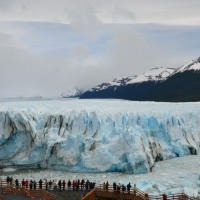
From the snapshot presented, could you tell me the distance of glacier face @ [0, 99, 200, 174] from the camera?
3184cm

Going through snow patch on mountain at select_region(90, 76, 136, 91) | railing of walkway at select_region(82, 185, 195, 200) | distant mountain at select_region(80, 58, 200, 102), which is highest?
snow patch on mountain at select_region(90, 76, 136, 91)

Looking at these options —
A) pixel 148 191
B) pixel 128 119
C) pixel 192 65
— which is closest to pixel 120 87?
pixel 192 65

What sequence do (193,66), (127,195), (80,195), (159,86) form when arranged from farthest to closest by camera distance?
(159,86) → (193,66) → (80,195) → (127,195)

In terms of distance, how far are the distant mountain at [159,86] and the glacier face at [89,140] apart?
59.8 meters

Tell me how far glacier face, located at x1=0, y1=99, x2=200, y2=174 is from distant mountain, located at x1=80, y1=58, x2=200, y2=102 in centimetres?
5981

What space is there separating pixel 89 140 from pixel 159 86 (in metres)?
101

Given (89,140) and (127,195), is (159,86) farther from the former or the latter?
(127,195)

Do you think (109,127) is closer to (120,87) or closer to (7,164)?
(7,164)

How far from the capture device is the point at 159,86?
13238cm

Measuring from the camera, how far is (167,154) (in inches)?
1421

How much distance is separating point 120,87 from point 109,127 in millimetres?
127128

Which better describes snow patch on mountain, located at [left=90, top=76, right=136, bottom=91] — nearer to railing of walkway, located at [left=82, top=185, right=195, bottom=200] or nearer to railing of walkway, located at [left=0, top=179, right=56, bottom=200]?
railing of walkway, located at [left=82, top=185, right=195, bottom=200]

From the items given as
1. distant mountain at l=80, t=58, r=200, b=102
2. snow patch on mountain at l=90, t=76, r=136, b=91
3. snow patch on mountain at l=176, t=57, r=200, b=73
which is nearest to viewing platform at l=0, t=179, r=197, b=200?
distant mountain at l=80, t=58, r=200, b=102

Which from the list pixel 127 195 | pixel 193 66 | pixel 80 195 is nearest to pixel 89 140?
pixel 80 195
